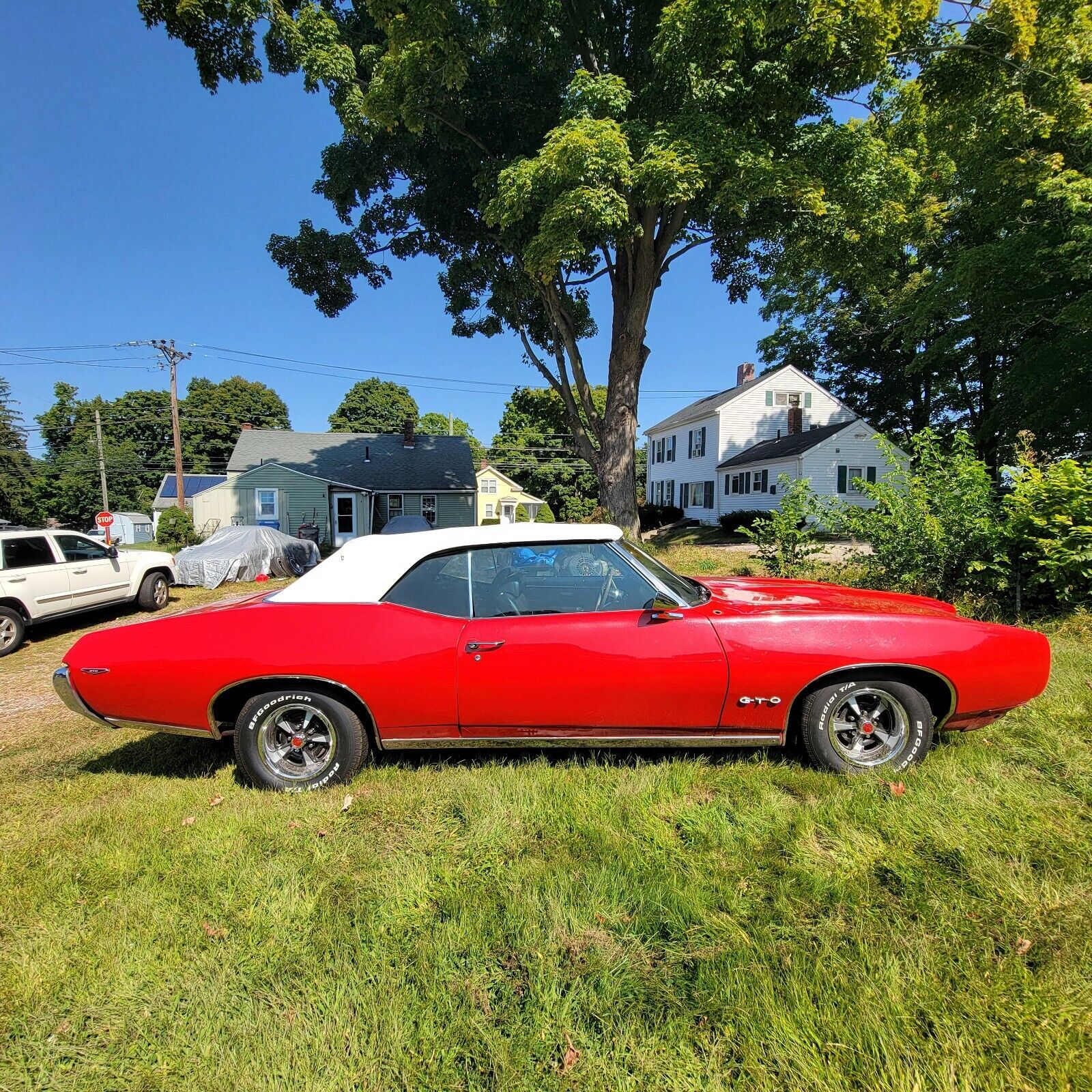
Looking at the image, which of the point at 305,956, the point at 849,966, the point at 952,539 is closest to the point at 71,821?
the point at 305,956

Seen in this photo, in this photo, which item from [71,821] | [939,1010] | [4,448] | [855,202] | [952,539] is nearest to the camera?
[939,1010]

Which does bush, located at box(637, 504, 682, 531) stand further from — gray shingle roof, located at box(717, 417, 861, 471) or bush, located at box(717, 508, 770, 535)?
bush, located at box(717, 508, 770, 535)

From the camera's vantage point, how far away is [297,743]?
302 centimetres

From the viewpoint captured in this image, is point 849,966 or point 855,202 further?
point 855,202

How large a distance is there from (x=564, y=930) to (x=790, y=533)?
21.5ft

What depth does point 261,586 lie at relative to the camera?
1259 cm

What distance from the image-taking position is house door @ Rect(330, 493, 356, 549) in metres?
27.2

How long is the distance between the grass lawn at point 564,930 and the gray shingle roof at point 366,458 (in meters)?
26.7

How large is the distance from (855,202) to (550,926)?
13.2 m

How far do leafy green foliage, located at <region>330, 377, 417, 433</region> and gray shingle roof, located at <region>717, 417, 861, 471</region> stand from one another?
39.1 metres

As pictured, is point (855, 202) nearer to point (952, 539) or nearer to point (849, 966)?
point (952, 539)

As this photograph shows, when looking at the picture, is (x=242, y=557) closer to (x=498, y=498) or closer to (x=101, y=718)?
(x=101, y=718)

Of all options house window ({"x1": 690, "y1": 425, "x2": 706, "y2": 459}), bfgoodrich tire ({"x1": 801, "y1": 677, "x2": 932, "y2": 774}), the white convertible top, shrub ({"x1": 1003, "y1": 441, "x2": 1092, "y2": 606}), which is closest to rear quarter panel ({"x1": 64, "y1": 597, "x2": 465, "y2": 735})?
the white convertible top

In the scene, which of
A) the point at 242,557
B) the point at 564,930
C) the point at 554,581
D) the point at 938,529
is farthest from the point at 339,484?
the point at 564,930
